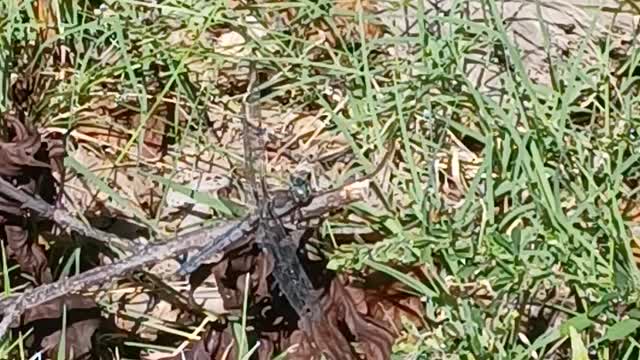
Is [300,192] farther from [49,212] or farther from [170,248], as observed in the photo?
[49,212]

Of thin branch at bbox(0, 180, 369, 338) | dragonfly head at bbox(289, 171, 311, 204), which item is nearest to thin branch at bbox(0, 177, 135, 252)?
thin branch at bbox(0, 180, 369, 338)

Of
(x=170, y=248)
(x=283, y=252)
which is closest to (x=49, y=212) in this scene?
(x=170, y=248)

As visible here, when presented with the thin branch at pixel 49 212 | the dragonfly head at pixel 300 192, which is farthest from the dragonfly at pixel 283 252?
the thin branch at pixel 49 212

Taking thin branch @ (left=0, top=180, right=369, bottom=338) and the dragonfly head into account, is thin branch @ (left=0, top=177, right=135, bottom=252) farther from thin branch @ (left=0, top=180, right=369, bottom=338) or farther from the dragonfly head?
the dragonfly head

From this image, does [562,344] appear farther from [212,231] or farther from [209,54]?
[209,54]

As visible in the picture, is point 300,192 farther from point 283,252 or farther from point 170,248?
point 170,248

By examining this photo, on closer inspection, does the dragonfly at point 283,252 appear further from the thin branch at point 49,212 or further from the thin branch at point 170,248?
the thin branch at point 49,212

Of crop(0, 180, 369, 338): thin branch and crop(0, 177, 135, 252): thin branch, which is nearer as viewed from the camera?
crop(0, 180, 369, 338): thin branch

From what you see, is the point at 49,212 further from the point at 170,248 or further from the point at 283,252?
the point at 283,252

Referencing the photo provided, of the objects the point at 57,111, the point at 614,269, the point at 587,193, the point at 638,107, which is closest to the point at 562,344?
the point at 614,269
